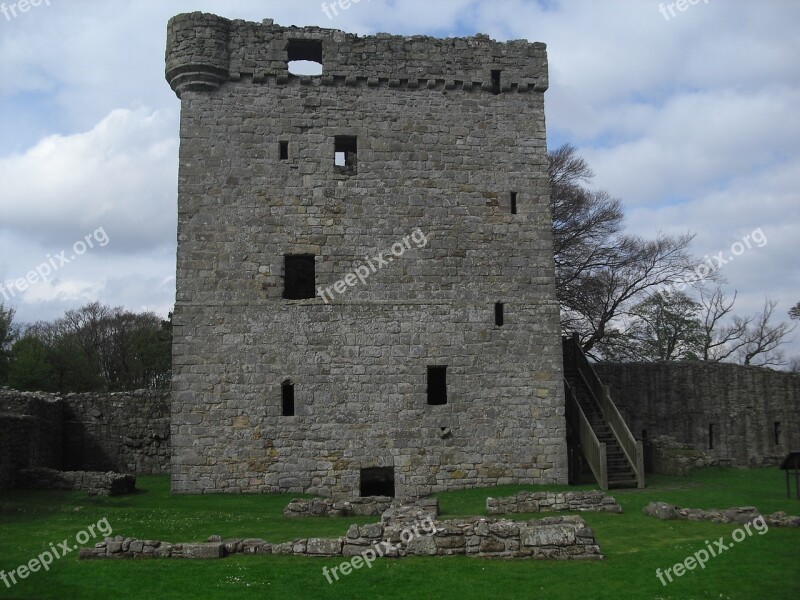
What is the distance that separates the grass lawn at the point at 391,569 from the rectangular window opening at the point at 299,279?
693 centimetres

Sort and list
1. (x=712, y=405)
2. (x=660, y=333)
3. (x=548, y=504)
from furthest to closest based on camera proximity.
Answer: (x=660, y=333)
(x=712, y=405)
(x=548, y=504)

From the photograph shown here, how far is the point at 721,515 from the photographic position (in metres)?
14.1

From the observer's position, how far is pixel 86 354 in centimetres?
4941

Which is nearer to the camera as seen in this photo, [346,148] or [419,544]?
[419,544]

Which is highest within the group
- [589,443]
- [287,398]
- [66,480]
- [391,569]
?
[287,398]

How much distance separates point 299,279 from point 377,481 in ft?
17.9

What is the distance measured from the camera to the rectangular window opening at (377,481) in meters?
19.1

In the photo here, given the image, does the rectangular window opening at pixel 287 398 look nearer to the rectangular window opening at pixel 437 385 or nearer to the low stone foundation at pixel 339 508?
the rectangular window opening at pixel 437 385

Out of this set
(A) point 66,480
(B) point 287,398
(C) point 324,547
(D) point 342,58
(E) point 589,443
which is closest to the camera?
(C) point 324,547

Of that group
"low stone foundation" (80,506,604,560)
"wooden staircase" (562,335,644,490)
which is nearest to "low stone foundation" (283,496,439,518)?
"low stone foundation" (80,506,604,560)

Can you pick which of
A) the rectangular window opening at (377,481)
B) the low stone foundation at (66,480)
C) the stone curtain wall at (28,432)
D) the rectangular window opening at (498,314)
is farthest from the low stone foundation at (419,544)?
the rectangular window opening at (498,314)

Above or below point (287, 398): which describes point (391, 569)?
below

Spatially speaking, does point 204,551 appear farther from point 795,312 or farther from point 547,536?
point 795,312

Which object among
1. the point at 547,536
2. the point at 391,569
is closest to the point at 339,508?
the point at 391,569
